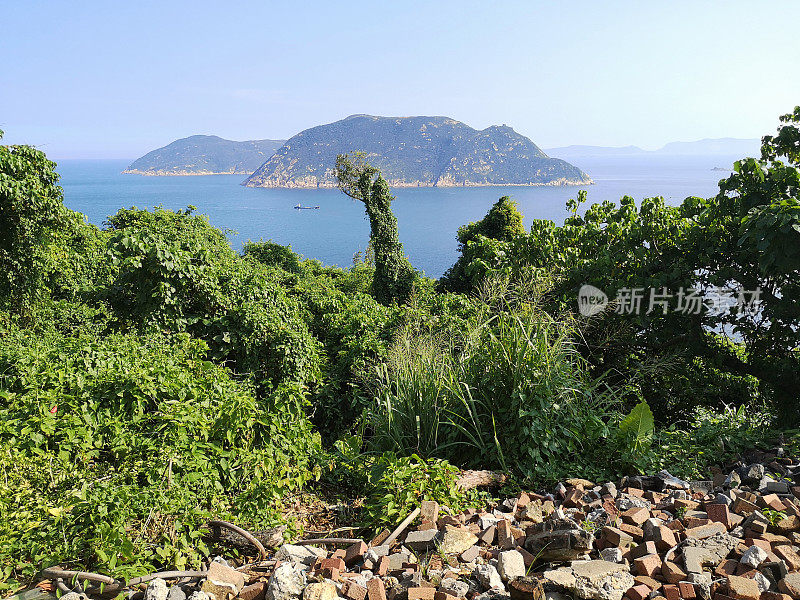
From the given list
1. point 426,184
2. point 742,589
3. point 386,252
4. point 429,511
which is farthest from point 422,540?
point 426,184

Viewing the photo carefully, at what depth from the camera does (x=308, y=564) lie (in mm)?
2420

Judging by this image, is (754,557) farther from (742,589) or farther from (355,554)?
(355,554)

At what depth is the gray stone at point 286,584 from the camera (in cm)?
211

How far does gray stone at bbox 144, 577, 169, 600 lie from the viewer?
6.95 feet

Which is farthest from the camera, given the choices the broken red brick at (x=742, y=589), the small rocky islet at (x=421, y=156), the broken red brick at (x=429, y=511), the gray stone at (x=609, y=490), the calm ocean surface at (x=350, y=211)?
the small rocky islet at (x=421, y=156)

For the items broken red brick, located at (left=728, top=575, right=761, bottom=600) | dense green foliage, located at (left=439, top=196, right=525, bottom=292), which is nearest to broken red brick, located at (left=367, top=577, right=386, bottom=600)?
broken red brick, located at (left=728, top=575, right=761, bottom=600)

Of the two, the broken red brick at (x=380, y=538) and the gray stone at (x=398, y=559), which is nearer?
the gray stone at (x=398, y=559)

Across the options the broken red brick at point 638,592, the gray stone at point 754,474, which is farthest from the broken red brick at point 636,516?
the gray stone at point 754,474

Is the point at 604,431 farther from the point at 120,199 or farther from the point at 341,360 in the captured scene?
the point at 120,199

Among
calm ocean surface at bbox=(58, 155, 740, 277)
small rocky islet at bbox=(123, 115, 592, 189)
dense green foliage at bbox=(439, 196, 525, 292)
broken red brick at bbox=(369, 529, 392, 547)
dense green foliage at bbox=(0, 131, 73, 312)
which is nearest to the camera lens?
broken red brick at bbox=(369, 529, 392, 547)

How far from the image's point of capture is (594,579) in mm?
2105

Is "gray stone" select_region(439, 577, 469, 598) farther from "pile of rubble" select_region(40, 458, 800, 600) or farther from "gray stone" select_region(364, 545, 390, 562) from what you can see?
"gray stone" select_region(364, 545, 390, 562)

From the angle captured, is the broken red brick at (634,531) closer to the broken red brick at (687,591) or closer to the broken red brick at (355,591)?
the broken red brick at (687,591)

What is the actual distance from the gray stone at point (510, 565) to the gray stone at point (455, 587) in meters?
0.16
